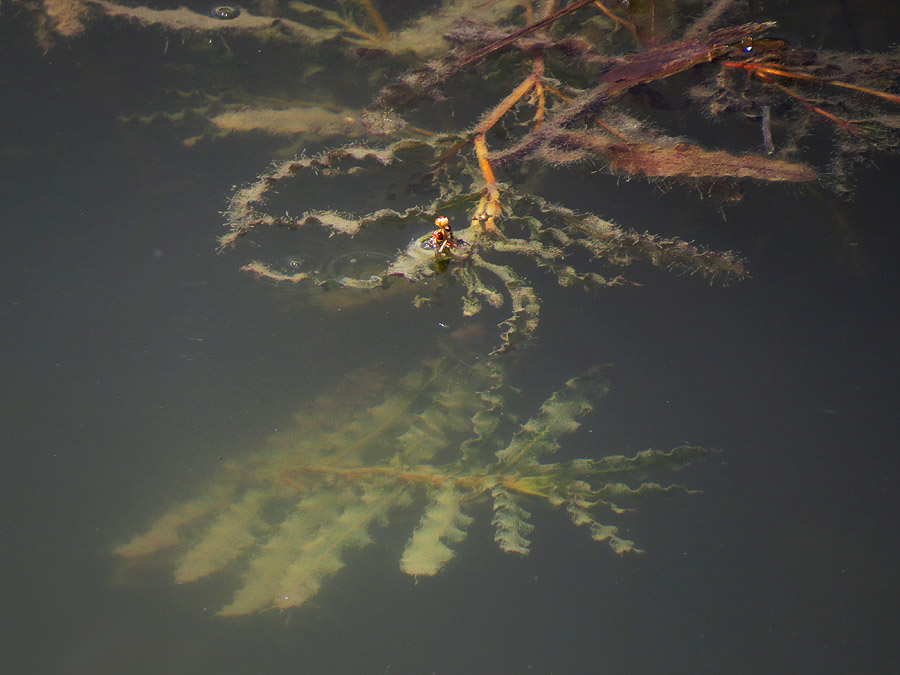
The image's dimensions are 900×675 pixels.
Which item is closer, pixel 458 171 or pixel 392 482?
pixel 458 171

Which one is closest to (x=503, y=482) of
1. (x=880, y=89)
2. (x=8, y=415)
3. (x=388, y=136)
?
(x=388, y=136)

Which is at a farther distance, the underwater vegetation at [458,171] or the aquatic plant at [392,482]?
the aquatic plant at [392,482]

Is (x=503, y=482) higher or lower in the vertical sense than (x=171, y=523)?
higher

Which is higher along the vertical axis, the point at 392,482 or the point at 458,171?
the point at 458,171

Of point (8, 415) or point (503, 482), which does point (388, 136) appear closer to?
point (503, 482)
